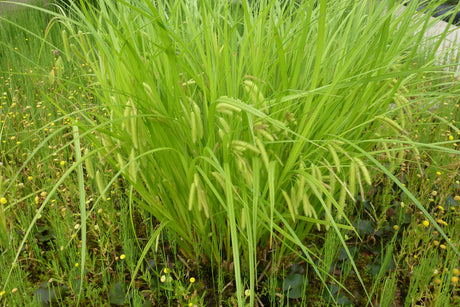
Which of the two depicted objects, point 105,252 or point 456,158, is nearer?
point 105,252

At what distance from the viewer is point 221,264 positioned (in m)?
1.44

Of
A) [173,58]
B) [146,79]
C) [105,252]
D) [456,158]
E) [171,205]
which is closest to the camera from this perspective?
[173,58]

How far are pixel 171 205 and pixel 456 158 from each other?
1.55 m

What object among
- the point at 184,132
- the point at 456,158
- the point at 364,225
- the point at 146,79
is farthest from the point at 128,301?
the point at 456,158

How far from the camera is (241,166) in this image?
1.00 m

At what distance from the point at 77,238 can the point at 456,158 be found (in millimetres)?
1931

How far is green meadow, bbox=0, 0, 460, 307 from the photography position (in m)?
1.07

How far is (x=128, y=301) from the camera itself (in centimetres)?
140

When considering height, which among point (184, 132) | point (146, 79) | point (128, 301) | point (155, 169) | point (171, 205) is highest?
point (146, 79)

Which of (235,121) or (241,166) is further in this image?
(235,121)

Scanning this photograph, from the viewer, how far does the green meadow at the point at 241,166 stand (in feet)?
3.51

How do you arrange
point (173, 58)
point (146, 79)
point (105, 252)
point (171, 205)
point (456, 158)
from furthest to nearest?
point (456, 158), point (105, 252), point (171, 205), point (146, 79), point (173, 58)

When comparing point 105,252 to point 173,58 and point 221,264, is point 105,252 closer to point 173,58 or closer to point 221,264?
point 221,264

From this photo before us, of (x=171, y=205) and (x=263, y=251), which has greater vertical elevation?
(x=171, y=205)
